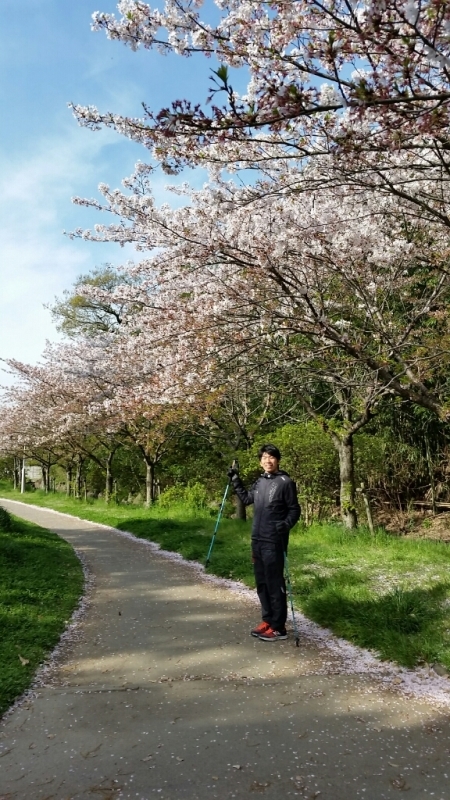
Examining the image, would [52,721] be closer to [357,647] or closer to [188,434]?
[357,647]

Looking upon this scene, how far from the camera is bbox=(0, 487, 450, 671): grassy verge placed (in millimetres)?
4500

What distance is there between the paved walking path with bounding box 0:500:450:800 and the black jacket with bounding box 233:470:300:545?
0.92 metres

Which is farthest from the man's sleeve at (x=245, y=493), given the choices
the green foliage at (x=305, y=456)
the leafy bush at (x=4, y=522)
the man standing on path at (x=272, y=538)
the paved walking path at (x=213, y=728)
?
the leafy bush at (x=4, y=522)

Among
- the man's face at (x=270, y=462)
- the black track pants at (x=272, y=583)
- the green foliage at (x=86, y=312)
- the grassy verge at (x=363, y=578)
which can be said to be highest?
the green foliage at (x=86, y=312)

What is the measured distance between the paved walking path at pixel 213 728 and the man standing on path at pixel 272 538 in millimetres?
219

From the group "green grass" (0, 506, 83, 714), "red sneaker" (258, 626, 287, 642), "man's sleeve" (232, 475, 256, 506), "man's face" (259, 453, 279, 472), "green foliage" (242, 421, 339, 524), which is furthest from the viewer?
"green foliage" (242, 421, 339, 524)

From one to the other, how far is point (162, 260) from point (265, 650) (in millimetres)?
4425

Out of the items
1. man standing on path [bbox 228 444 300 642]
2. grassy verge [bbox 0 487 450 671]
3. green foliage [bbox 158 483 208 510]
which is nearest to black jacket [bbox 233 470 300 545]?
man standing on path [bbox 228 444 300 642]

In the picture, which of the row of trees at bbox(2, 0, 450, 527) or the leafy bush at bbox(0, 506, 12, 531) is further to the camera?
the leafy bush at bbox(0, 506, 12, 531)

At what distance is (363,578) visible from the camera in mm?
6387

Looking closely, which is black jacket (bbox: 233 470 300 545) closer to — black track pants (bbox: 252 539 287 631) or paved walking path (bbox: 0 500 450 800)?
black track pants (bbox: 252 539 287 631)

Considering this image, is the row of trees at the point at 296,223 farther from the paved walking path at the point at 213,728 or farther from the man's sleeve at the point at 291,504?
the paved walking path at the point at 213,728

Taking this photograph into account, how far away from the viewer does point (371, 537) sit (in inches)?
357

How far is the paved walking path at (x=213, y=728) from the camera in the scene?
8.51ft
